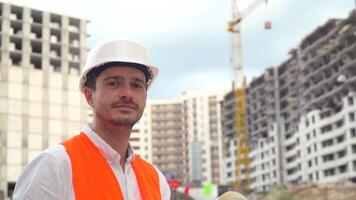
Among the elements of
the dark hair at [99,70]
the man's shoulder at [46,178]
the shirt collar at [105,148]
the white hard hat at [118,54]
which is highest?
the white hard hat at [118,54]

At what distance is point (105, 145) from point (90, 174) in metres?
0.23

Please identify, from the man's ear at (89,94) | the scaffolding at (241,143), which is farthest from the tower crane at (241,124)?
the man's ear at (89,94)

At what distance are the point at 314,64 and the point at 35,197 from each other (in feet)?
342

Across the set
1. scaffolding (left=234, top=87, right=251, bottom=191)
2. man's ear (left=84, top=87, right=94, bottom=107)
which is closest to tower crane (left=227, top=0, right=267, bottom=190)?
scaffolding (left=234, top=87, right=251, bottom=191)

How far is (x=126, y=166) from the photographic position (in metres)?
3.04

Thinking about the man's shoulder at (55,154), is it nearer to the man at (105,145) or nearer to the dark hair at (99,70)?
the man at (105,145)

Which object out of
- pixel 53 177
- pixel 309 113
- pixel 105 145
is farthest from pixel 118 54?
pixel 309 113

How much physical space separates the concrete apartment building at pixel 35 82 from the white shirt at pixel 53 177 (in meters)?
78.1

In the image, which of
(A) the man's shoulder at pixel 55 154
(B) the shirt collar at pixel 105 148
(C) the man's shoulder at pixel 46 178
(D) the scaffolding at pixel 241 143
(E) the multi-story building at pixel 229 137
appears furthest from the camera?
(E) the multi-story building at pixel 229 137

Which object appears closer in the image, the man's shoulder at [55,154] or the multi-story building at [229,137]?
the man's shoulder at [55,154]

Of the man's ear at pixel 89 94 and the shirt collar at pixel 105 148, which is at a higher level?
the man's ear at pixel 89 94

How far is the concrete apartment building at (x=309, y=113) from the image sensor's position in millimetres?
90500

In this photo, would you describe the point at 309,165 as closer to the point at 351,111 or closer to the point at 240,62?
the point at 351,111

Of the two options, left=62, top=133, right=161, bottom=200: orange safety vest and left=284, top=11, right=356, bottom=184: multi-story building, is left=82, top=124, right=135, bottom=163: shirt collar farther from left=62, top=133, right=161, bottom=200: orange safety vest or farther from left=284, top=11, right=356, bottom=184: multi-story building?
left=284, top=11, right=356, bottom=184: multi-story building
